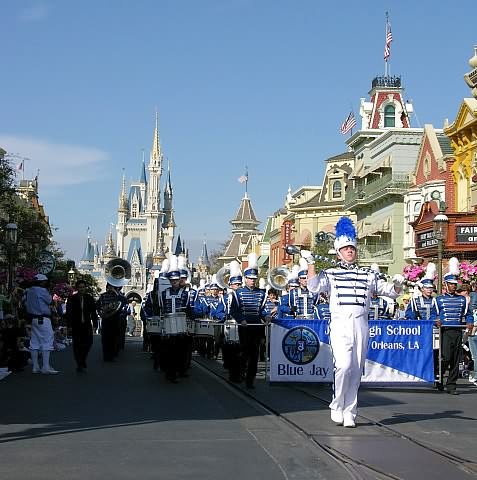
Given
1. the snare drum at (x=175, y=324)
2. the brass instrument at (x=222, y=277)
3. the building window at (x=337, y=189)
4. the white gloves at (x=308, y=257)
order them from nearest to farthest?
1. the white gloves at (x=308, y=257)
2. the snare drum at (x=175, y=324)
3. the brass instrument at (x=222, y=277)
4. the building window at (x=337, y=189)

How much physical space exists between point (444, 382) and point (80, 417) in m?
7.55

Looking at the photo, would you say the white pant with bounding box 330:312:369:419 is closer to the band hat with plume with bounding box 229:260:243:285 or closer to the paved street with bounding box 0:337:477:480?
the paved street with bounding box 0:337:477:480

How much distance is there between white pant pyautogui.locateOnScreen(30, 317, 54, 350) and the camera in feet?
67.7

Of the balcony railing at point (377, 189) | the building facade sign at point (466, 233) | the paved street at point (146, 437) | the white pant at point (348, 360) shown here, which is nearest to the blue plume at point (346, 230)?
the white pant at point (348, 360)

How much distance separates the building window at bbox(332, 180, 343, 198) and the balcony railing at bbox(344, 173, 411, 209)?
20.0 ft

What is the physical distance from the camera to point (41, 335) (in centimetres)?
2062

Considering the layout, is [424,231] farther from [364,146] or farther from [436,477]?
[436,477]

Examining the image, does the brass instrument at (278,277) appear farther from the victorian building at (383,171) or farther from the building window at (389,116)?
the building window at (389,116)

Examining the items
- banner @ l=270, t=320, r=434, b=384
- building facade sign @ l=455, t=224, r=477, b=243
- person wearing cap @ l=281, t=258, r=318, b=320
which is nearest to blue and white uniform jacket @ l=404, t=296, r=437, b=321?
banner @ l=270, t=320, r=434, b=384

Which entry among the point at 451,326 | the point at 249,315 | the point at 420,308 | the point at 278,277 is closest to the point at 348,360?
Result: the point at 249,315

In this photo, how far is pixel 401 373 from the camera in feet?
54.9

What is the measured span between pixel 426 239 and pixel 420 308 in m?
26.6

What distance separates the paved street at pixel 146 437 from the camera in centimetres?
840

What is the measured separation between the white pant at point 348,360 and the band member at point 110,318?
14.5 metres
